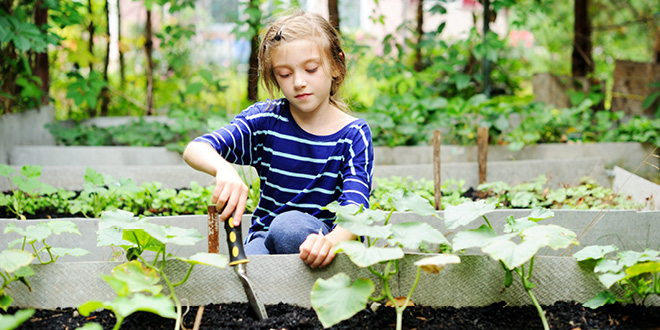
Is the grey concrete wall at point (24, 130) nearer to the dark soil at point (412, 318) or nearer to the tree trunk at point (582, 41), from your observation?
the dark soil at point (412, 318)

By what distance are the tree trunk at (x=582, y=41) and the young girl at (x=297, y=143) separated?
3.64m

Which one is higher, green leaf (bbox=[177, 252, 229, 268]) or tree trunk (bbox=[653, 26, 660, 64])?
tree trunk (bbox=[653, 26, 660, 64])

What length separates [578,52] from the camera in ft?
15.7

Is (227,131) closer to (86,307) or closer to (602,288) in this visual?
(86,307)

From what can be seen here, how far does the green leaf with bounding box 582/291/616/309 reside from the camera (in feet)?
4.31

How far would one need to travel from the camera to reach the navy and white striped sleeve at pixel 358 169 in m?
1.56

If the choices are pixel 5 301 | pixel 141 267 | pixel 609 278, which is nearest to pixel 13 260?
pixel 5 301

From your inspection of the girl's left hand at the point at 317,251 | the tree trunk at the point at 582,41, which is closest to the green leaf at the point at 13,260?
the girl's left hand at the point at 317,251

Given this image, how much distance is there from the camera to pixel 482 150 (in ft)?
9.25

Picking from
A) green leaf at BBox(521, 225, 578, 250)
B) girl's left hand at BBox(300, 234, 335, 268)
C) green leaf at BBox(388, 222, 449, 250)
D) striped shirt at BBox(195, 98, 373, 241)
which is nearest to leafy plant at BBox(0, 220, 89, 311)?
striped shirt at BBox(195, 98, 373, 241)

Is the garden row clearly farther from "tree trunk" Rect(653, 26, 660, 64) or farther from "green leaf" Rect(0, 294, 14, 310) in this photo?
"tree trunk" Rect(653, 26, 660, 64)

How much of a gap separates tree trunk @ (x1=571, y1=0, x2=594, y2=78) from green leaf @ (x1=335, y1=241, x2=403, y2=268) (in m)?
4.25

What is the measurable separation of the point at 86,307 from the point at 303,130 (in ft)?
2.87

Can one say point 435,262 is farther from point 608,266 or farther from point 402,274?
point 608,266
